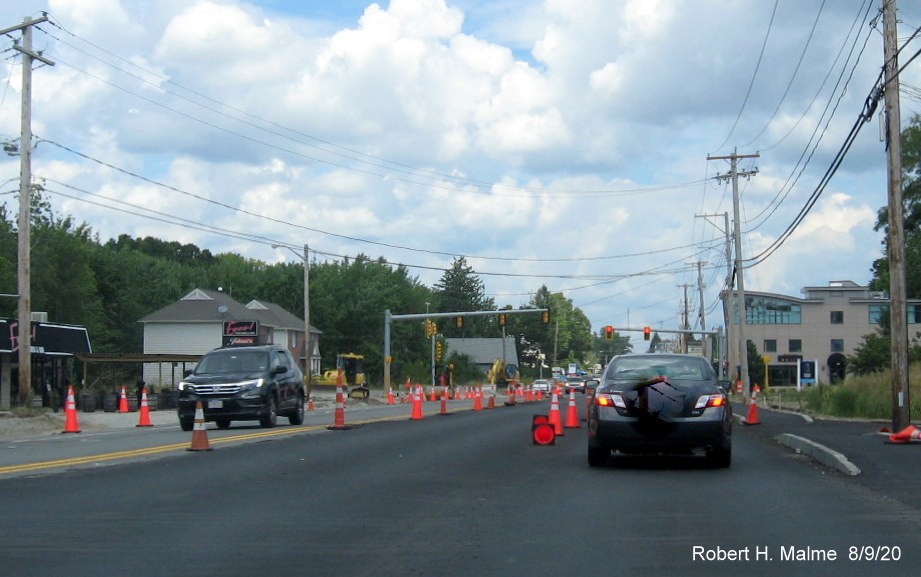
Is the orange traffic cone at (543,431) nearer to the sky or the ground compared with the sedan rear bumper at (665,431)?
nearer to the ground

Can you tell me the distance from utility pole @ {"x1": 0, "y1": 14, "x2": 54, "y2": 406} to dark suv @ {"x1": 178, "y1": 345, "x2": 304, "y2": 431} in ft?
31.0

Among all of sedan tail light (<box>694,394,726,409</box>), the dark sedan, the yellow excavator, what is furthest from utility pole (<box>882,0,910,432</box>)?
the yellow excavator

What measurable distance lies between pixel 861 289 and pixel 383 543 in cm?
10737

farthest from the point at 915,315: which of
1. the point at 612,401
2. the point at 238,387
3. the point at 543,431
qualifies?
the point at 612,401

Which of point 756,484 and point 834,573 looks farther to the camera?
point 756,484

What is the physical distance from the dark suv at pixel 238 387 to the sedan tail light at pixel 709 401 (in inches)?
479

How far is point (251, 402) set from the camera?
2305cm

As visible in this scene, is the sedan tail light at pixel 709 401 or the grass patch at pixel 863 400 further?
the grass patch at pixel 863 400

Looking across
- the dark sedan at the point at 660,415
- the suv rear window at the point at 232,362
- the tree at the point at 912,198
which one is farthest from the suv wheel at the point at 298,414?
the tree at the point at 912,198

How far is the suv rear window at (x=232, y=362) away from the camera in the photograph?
77.3 ft

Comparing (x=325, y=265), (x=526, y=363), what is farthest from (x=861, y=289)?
(x=526, y=363)

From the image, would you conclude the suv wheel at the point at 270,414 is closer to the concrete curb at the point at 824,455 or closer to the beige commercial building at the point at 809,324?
the concrete curb at the point at 824,455

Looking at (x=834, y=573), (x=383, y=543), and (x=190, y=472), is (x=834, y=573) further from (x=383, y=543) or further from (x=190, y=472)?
(x=190, y=472)

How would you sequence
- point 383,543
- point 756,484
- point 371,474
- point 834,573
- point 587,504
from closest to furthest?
point 834,573 < point 383,543 < point 587,504 < point 756,484 < point 371,474
